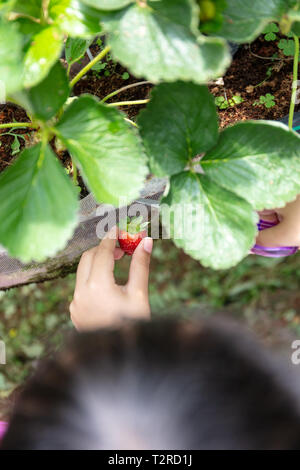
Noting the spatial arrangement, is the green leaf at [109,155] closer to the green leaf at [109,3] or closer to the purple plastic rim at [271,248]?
the green leaf at [109,3]

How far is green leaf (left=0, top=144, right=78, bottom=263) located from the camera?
2.14ft

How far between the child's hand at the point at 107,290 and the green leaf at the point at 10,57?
1.67 ft

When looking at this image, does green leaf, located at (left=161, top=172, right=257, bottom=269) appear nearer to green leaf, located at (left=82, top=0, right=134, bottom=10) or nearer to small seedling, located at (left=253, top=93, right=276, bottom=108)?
green leaf, located at (left=82, top=0, right=134, bottom=10)

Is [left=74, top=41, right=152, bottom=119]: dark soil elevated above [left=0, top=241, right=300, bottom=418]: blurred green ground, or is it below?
above

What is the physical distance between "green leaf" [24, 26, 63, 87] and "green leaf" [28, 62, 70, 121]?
50mm

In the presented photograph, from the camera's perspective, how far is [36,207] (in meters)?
0.69

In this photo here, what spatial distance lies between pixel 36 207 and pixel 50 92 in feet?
0.57

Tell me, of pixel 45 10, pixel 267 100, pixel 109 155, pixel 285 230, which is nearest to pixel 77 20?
pixel 45 10

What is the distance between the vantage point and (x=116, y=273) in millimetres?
1537

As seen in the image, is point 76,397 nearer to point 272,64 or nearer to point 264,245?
point 264,245

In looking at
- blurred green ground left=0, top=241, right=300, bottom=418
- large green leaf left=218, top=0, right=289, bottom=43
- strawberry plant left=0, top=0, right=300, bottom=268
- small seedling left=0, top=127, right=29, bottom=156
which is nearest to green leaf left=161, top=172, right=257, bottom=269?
strawberry plant left=0, top=0, right=300, bottom=268

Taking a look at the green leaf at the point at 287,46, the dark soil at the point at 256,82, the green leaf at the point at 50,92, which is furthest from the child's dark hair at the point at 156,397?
the green leaf at the point at 287,46

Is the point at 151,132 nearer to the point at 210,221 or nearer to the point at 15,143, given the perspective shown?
the point at 210,221
